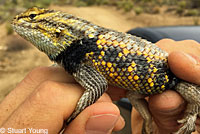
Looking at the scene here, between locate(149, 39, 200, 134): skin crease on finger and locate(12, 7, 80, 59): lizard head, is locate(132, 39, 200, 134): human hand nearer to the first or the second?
locate(149, 39, 200, 134): skin crease on finger

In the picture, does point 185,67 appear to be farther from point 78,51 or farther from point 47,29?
point 47,29

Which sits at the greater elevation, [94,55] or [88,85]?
[94,55]

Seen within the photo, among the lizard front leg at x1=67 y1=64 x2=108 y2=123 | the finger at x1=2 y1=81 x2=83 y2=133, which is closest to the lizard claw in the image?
the lizard front leg at x1=67 y1=64 x2=108 y2=123

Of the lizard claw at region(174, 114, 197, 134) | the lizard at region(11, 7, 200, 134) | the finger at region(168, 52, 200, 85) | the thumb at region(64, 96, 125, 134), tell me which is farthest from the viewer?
the lizard claw at region(174, 114, 197, 134)

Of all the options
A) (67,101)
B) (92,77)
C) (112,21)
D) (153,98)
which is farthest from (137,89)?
(112,21)

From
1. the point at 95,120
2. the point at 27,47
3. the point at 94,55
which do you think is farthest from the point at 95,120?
the point at 27,47

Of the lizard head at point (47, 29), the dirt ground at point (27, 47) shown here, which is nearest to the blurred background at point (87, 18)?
the dirt ground at point (27, 47)

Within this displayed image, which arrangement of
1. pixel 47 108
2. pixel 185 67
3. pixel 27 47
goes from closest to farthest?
pixel 47 108
pixel 185 67
pixel 27 47

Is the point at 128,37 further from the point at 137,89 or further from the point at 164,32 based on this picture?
the point at 164,32

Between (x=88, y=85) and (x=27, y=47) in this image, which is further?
(x=27, y=47)
